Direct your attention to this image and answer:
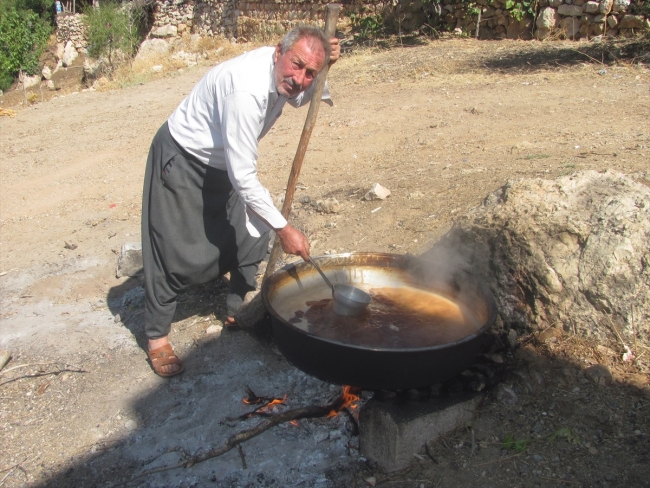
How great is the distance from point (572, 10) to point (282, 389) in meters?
9.78

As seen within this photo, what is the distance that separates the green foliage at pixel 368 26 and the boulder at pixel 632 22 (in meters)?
4.99

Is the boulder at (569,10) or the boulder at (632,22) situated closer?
the boulder at (632,22)

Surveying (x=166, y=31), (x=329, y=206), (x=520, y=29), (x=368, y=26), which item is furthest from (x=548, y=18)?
(x=166, y=31)

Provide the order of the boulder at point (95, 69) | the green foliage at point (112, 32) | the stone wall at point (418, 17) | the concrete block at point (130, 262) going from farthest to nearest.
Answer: the green foliage at point (112, 32) < the boulder at point (95, 69) < the stone wall at point (418, 17) < the concrete block at point (130, 262)

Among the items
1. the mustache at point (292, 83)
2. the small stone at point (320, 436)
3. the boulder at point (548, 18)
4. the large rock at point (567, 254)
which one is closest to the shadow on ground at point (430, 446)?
the small stone at point (320, 436)

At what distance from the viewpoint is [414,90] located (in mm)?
8562

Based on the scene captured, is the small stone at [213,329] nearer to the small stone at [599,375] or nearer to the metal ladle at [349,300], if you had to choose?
the metal ladle at [349,300]

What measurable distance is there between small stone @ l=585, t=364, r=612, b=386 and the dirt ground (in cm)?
4

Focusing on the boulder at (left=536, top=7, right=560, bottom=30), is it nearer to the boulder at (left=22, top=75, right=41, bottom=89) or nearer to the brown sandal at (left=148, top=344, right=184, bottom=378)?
the brown sandal at (left=148, top=344, right=184, bottom=378)

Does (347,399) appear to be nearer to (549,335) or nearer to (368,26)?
(549,335)

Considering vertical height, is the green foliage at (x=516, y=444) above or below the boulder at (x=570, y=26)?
below

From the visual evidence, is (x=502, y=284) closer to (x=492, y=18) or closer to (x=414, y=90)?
(x=414, y=90)

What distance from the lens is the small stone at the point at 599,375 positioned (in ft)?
8.90

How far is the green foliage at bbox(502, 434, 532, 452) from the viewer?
248cm
